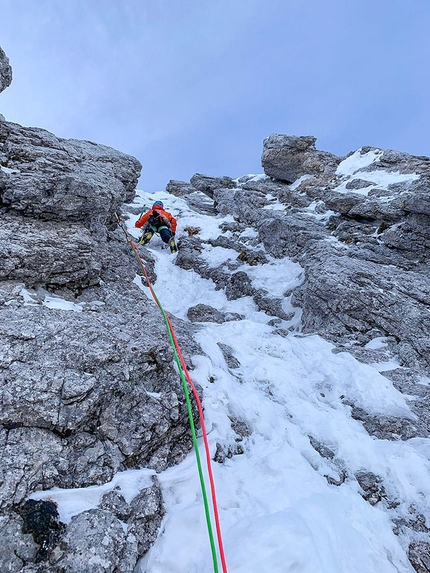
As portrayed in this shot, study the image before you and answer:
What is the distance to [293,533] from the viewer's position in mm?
4090

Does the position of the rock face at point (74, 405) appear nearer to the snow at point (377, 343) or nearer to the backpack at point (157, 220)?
the snow at point (377, 343)

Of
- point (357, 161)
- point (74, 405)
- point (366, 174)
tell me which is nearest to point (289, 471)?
point (74, 405)

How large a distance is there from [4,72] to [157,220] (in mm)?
8269

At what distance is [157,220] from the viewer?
677 inches

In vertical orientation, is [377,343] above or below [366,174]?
below

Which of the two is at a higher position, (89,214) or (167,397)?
(89,214)

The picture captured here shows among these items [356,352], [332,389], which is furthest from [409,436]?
[356,352]

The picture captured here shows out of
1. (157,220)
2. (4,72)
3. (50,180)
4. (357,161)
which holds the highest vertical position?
(357,161)

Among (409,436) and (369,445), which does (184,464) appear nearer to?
(369,445)

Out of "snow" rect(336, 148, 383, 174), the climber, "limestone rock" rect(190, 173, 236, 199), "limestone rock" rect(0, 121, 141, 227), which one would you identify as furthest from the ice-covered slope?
"limestone rock" rect(190, 173, 236, 199)

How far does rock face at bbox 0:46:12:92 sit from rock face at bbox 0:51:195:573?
5215 mm

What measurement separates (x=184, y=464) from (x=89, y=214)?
28.5ft

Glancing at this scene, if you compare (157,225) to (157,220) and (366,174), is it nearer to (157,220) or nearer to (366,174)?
(157,220)

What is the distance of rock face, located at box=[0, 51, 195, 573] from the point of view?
3.66 m
